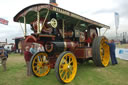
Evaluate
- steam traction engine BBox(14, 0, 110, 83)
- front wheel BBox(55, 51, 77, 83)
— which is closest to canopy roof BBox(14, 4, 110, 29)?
steam traction engine BBox(14, 0, 110, 83)

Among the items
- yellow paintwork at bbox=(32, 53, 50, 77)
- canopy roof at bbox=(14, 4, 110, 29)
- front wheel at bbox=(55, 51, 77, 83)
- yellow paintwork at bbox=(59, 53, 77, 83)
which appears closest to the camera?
front wheel at bbox=(55, 51, 77, 83)

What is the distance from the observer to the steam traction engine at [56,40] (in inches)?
121

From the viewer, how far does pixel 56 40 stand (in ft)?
12.2

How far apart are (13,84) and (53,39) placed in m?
1.80

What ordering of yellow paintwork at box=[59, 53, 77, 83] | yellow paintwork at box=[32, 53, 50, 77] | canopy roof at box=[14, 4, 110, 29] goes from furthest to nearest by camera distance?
yellow paintwork at box=[32, 53, 50, 77]
yellow paintwork at box=[59, 53, 77, 83]
canopy roof at box=[14, 4, 110, 29]

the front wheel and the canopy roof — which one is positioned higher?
the canopy roof

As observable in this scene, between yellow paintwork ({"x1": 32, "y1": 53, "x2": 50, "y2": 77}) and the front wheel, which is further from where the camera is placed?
yellow paintwork ({"x1": 32, "y1": 53, "x2": 50, "y2": 77})

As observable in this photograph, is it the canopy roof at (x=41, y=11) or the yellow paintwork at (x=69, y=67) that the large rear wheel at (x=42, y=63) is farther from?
the canopy roof at (x=41, y=11)

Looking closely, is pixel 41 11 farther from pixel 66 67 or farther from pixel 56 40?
pixel 66 67

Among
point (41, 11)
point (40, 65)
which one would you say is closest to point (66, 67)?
point (40, 65)

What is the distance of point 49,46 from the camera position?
3.77m

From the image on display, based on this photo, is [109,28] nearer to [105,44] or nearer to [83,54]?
[105,44]

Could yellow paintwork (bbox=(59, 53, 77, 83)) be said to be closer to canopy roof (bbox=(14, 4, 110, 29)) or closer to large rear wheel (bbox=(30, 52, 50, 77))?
large rear wheel (bbox=(30, 52, 50, 77))

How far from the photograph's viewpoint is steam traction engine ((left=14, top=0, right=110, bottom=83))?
10.1 feet
